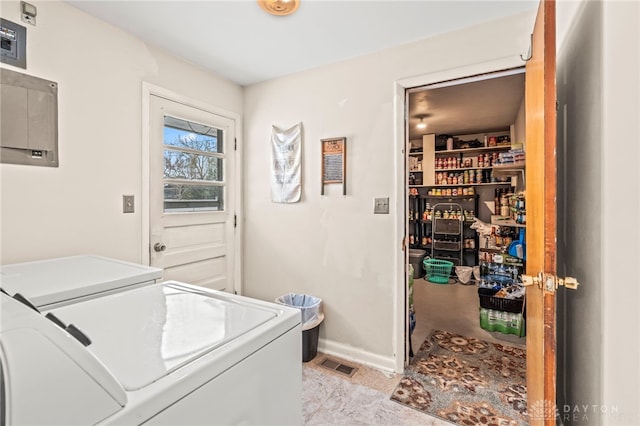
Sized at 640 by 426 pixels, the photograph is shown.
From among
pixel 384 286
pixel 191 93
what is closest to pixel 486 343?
pixel 384 286

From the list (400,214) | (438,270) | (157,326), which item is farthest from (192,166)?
(438,270)

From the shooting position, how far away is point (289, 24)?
196 cm

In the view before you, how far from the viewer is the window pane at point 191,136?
7.94 ft

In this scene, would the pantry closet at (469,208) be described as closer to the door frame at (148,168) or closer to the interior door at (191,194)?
the door frame at (148,168)

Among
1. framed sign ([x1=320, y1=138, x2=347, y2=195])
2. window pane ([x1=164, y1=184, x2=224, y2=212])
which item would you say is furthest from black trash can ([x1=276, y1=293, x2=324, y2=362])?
window pane ([x1=164, y1=184, x2=224, y2=212])

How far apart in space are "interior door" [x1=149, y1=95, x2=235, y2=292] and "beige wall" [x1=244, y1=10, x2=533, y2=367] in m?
0.30

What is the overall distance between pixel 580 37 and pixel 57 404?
1.89m

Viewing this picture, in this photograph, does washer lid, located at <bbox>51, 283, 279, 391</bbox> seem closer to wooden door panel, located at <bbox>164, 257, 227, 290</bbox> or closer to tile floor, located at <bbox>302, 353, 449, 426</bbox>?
tile floor, located at <bbox>302, 353, 449, 426</bbox>

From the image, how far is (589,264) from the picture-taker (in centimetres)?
108

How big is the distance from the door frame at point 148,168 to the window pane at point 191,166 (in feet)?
0.57

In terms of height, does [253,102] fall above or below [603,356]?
above

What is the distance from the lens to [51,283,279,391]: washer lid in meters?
0.69

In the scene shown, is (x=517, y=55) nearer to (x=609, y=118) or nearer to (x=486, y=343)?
(x=609, y=118)

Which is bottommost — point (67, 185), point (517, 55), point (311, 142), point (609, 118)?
point (67, 185)
